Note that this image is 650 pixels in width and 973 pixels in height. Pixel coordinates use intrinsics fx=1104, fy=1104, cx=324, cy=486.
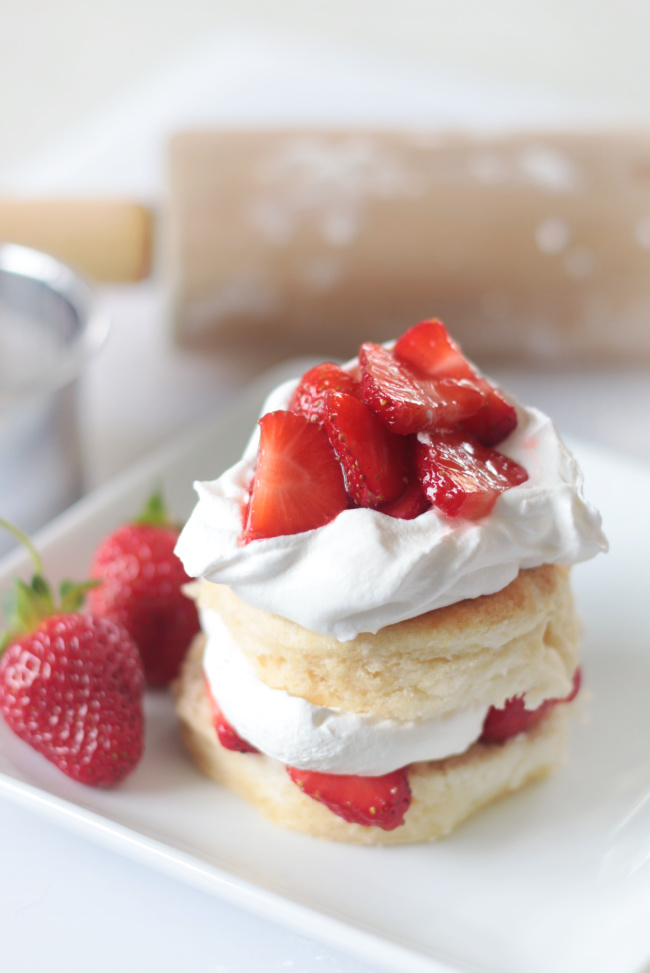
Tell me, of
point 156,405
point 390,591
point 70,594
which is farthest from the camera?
point 156,405

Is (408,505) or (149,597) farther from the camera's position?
(149,597)

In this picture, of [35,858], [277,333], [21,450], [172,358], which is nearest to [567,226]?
[277,333]

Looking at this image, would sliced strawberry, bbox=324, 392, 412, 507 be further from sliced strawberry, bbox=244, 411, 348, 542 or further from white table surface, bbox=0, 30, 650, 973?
white table surface, bbox=0, 30, 650, 973

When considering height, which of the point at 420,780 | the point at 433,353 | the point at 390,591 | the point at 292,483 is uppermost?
the point at 433,353

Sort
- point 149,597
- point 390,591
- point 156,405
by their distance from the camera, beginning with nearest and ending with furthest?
point 390,591, point 149,597, point 156,405

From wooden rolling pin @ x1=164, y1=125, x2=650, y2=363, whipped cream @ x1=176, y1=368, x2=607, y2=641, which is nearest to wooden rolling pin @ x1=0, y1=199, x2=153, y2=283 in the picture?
wooden rolling pin @ x1=164, y1=125, x2=650, y2=363

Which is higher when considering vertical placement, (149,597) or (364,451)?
(364,451)

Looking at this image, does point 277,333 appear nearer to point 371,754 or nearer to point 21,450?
point 21,450

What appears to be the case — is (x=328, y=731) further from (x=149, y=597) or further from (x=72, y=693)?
(x=149, y=597)

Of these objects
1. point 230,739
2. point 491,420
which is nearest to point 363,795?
point 230,739
